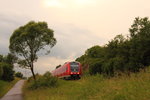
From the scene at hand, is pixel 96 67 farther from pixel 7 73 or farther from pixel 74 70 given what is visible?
pixel 7 73

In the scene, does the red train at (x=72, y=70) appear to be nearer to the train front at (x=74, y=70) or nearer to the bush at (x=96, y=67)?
the train front at (x=74, y=70)

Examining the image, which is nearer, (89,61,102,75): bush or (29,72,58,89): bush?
(29,72,58,89): bush

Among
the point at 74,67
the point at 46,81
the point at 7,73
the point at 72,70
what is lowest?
the point at 46,81

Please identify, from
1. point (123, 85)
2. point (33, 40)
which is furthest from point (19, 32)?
point (123, 85)

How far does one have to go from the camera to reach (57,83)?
27797 millimetres

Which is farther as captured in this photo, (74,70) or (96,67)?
(96,67)

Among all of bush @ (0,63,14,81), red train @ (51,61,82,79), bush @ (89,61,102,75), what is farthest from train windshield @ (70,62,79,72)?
bush @ (0,63,14,81)

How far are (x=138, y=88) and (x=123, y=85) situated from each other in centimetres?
128

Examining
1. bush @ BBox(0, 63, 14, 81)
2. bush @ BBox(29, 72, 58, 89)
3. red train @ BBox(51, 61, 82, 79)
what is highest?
bush @ BBox(0, 63, 14, 81)

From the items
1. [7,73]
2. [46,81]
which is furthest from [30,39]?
[7,73]

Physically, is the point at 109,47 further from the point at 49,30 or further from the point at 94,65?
the point at 49,30

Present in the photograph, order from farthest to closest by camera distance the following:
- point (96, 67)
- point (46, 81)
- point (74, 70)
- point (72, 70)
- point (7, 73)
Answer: point (7, 73) → point (96, 67) → point (74, 70) → point (72, 70) → point (46, 81)

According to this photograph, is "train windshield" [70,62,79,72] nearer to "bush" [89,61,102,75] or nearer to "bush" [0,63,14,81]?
"bush" [89,61,102,75]

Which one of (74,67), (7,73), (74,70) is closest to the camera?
(74,70)
